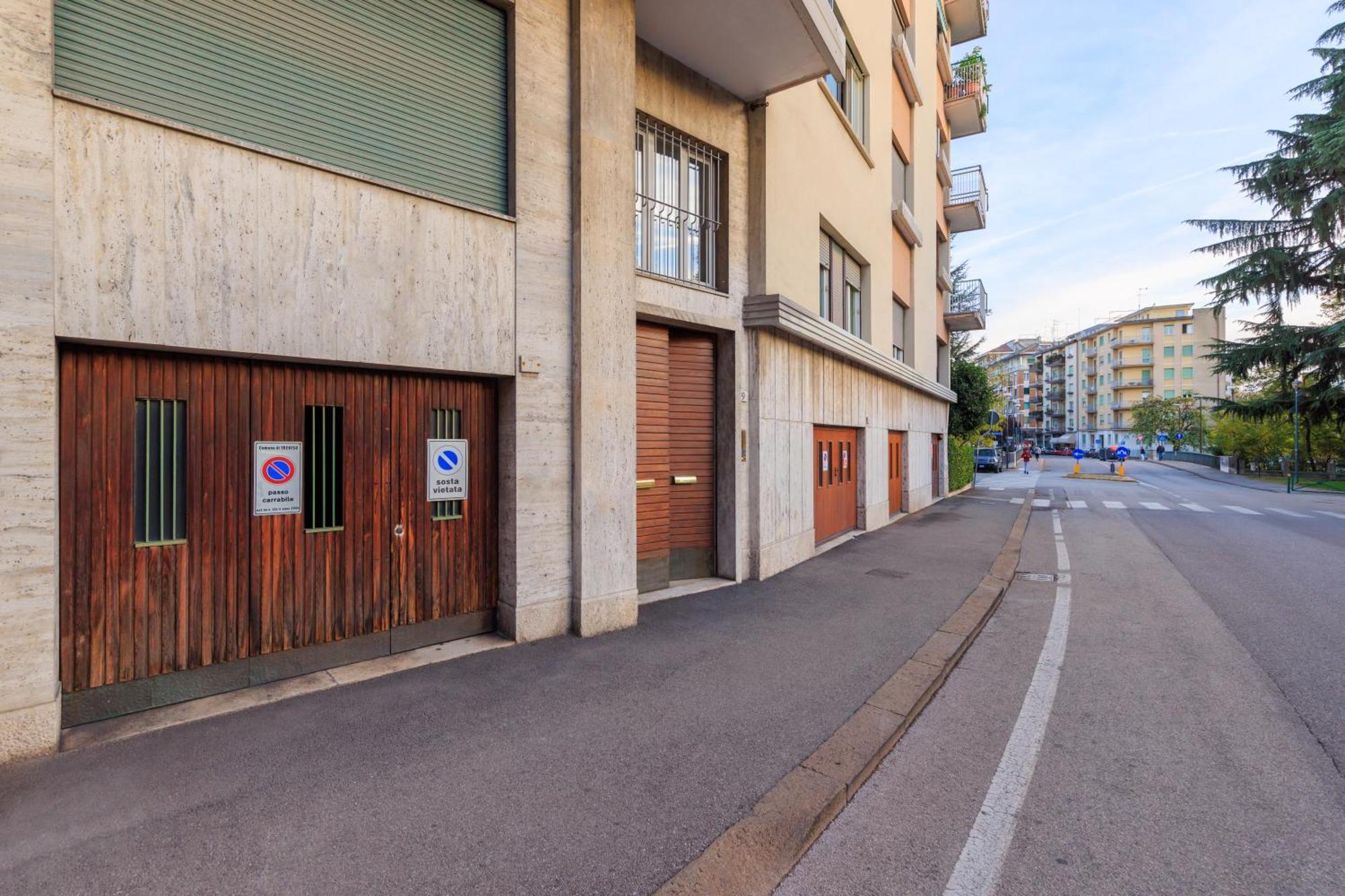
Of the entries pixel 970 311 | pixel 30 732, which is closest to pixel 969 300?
pixel 970 311

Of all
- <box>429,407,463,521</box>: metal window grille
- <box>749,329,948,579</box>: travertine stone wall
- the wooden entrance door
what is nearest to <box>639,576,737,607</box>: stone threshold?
the wooden entrance door

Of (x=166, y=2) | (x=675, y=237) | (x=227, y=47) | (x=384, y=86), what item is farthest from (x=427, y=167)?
(x=675, y=237)

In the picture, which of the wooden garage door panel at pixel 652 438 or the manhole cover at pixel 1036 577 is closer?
the wooden garage door panel at pixel 652 438

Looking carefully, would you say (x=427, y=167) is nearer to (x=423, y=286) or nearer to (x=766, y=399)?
(x=423, y=286)

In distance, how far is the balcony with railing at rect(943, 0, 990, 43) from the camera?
20922 mm

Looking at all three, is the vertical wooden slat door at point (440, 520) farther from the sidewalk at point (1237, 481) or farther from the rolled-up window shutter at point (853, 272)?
the sidewalk at point (1237, 481)

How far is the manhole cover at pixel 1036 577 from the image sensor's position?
25.9 ft

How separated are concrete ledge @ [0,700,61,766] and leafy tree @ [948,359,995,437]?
26794 millimetres

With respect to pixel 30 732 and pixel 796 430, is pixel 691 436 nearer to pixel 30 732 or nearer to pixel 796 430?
pixel 796 430

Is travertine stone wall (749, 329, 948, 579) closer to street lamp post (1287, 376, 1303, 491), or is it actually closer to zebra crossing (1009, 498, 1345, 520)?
zebra crossing (1009, 498, 1345, 520)

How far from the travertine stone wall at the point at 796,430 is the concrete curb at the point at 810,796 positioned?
3075 millimetres

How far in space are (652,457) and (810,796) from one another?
4.18 metres

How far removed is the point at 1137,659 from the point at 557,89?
22.5ft

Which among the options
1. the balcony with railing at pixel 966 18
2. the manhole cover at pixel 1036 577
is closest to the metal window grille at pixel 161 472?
the manhole cover at pixel 1036 577
